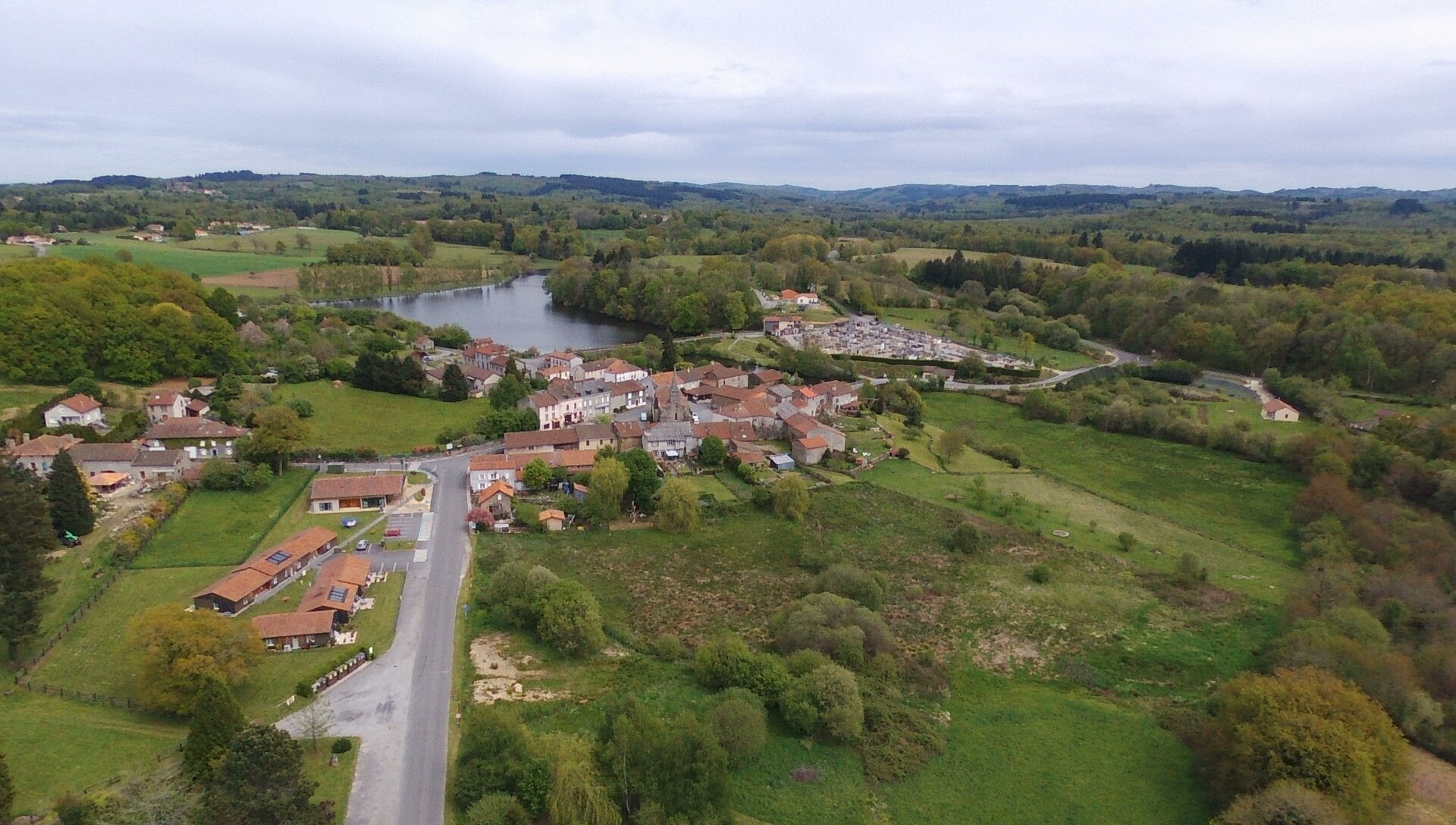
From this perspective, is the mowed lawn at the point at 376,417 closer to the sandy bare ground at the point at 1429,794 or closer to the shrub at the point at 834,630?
the shrub at the point at 834,630

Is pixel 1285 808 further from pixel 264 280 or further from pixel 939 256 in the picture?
pixel 939 256

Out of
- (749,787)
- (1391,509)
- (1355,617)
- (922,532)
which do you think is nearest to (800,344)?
(922,532)

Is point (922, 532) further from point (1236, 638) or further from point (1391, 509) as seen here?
point (1391, 509)

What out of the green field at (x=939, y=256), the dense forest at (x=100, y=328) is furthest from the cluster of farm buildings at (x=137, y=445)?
the green field at (x=939, y=256)

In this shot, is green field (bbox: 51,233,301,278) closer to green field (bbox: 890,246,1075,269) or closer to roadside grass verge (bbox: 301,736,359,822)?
roadside grass verge (bbox: 301,736,359,822)

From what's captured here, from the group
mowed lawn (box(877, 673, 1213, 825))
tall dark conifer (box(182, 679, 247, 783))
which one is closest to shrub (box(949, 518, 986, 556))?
mowed lawn (box(877, 673, 1213, 825))

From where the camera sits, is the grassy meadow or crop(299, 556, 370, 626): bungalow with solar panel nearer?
the grassy meadow
